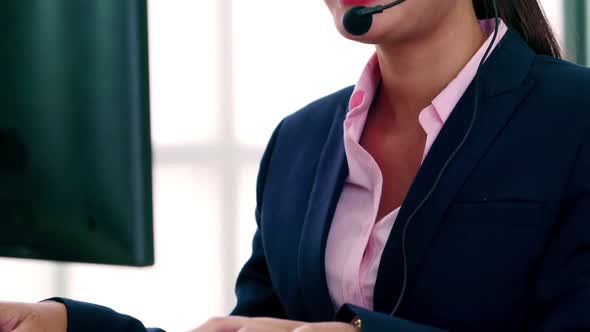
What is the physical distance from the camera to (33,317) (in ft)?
2.68

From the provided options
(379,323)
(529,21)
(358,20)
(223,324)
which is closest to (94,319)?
(223,324)

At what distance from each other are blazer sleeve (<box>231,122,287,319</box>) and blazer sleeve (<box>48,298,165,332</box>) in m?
0.27

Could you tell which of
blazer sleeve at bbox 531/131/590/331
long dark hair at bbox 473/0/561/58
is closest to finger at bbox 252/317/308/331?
blazer sleeve at bbox 531/131/590/331

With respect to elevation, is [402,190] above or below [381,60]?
below

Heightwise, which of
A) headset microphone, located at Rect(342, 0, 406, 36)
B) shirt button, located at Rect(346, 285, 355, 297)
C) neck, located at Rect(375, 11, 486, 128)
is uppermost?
headset microphone, located at Rect(342, 0, 406, 36)

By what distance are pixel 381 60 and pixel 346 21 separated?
9.5 inches

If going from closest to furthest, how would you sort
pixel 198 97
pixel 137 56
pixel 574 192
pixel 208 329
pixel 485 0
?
pixel 137 56 → pixel 208 329 → pixel 574 192 → pixel 485 0 → pixel 198 97

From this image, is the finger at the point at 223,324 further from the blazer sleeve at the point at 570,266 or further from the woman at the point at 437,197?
the blazer sleeve at the point at 570,266

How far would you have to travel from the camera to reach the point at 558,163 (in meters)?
0.93

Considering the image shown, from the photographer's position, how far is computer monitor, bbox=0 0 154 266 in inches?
27.2

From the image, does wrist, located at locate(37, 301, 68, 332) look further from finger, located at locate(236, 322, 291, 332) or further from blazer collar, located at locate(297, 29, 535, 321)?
blazer collar, located at locate(297, 29, 535, 321)

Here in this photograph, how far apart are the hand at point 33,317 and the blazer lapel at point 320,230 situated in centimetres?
31

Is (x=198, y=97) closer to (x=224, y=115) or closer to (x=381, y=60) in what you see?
(x=224, y=115)

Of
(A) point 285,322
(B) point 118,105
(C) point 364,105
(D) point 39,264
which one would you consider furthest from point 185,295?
(B) point 118,105
